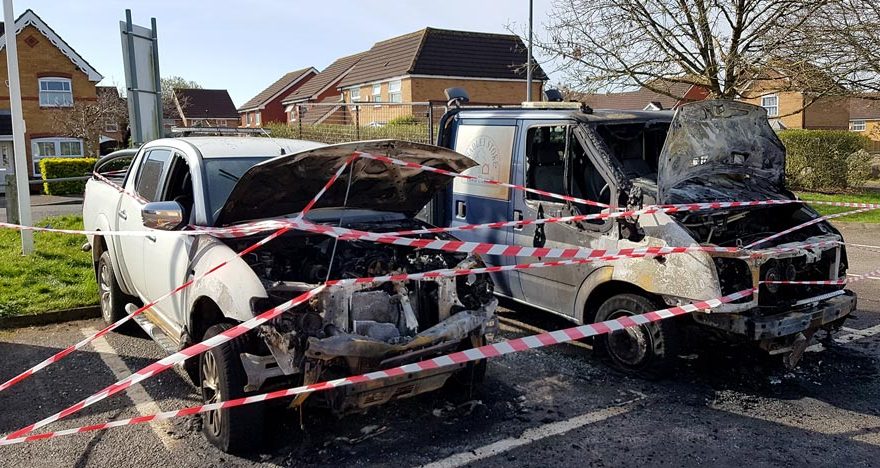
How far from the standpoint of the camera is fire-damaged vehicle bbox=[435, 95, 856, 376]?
479 centimetres

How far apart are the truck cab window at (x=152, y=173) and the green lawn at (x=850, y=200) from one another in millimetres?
13420

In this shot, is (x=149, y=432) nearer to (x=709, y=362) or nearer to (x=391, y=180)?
(x=391, y=180)

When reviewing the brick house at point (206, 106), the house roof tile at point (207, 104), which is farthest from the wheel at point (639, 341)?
the house roof tile at point (207, 104)

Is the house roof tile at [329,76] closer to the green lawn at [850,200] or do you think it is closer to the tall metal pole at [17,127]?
the green lawn at [850,200]

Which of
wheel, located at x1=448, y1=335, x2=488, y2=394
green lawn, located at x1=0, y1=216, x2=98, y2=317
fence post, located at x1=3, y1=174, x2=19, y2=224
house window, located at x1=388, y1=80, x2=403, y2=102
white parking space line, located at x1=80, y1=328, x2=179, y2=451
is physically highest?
house window, located at x1=388, y1=80, x2=403, y2=102

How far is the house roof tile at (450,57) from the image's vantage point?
30.7m

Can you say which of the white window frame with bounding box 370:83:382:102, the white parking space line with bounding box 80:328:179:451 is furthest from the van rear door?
the white window frame with bounding box 370:83:382:102

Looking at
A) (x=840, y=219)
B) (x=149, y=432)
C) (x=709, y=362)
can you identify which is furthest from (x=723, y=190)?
(x=840, y=219)

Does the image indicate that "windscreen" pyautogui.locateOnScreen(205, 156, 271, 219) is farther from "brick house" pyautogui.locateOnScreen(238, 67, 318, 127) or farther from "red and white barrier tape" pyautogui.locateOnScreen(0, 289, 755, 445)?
"brick house" pyautogui.locateOnScreen(238, 67, 318, 127)

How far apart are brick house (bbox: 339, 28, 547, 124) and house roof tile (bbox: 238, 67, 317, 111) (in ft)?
59.7

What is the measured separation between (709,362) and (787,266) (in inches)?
44.2

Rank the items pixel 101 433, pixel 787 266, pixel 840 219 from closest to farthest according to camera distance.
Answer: pixel 101 433 → pixel 787 266 → pixel 840 219

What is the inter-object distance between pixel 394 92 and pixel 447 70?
2690 mm

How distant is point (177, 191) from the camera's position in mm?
5309
